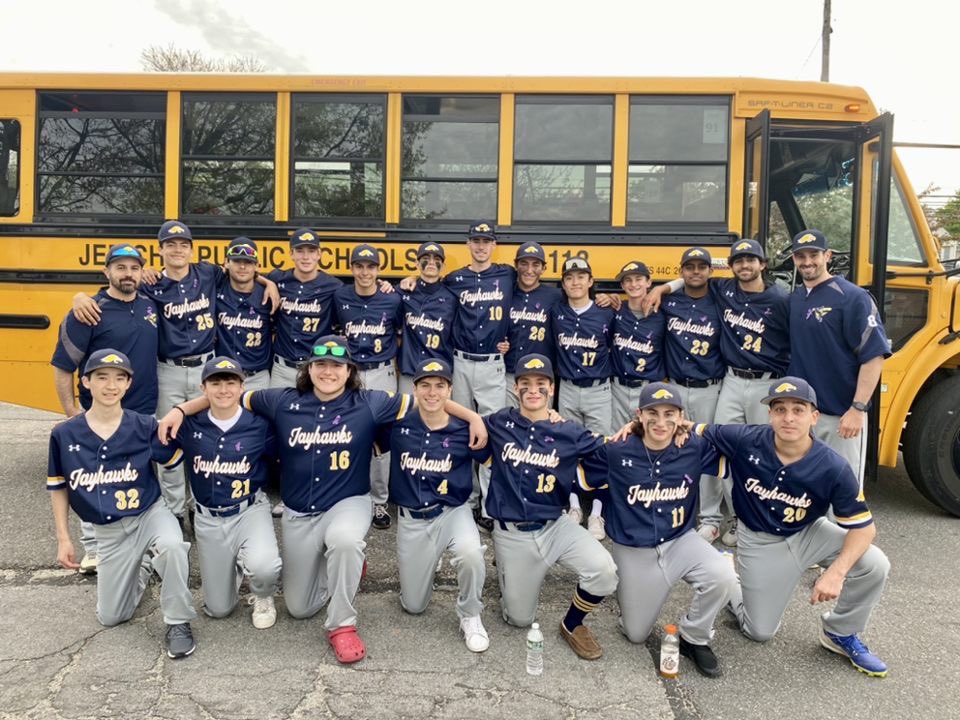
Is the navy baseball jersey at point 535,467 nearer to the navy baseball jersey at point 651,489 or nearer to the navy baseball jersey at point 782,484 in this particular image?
the navy baseball jersey at point 651,489

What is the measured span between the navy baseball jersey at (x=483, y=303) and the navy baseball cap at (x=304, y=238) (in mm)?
830

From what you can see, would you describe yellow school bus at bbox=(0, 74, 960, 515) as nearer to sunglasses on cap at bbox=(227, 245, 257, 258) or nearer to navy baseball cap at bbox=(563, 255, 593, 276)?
navy baseball cap at bbox=(563, 255, 593, 276)

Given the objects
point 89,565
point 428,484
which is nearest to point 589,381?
point 428,484

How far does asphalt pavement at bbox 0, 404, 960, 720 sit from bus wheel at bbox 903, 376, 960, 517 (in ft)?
3.05

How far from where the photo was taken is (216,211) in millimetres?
4363

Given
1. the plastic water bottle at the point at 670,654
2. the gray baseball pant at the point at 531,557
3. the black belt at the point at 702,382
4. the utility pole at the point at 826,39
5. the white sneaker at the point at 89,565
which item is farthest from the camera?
the utility pole at the point at 826,39

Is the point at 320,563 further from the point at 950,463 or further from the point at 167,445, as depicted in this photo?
the point at 950,463

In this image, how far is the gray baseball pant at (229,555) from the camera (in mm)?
3076

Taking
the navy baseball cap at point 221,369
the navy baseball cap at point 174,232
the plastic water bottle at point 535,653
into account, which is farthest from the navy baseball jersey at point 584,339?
the navy baseball cap at point 174,232

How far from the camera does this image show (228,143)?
14.1 ft

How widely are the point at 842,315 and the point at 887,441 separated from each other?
1.17 meters

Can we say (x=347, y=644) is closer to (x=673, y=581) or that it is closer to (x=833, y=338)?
(x=673, y=581)

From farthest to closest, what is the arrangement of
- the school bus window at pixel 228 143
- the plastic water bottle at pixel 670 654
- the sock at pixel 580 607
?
the school bus window at pixel 228 143 → the sock at pixel 580 607 → the plastic water bottle at pixel 670 654

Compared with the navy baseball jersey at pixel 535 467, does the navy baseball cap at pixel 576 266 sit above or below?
above
